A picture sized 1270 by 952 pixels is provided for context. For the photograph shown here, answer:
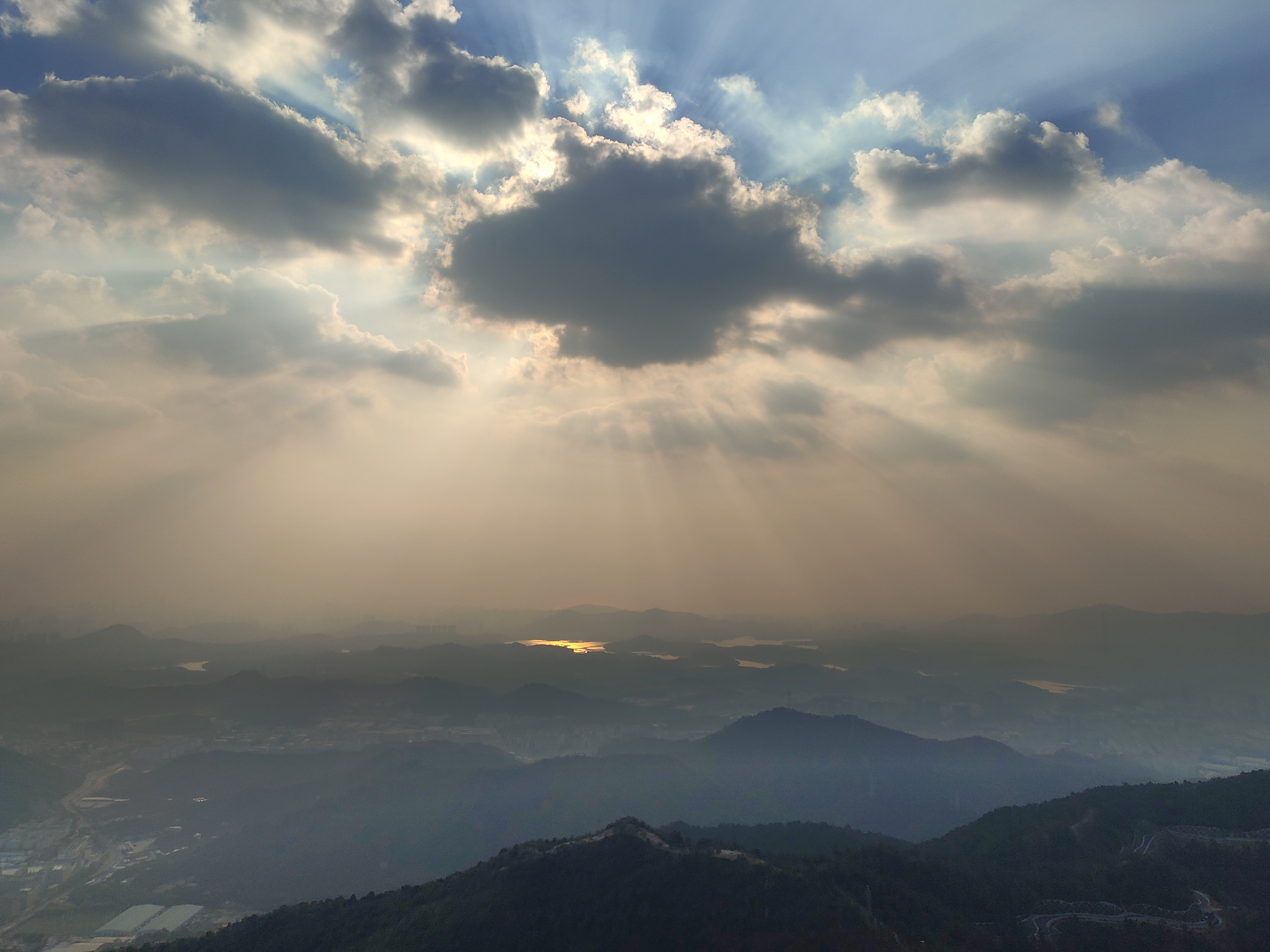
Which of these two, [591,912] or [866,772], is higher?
[591,912]

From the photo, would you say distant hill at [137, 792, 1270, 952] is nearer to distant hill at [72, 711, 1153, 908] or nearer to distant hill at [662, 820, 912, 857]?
distant hill at [662, 820, 912, 857]

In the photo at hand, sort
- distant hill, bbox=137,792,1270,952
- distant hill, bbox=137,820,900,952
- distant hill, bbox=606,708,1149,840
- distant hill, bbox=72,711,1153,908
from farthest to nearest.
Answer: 1. distant hill, bbox=606,708,1149,840
2. distant hill, bbox=72,711,1153,908
3. distant hill, bbox=137,792,1270,952
4. distant hill, bbox=137,820,900,952

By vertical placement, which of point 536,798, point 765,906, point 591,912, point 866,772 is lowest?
point 536,798

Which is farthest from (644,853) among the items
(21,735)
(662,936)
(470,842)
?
(21,735)

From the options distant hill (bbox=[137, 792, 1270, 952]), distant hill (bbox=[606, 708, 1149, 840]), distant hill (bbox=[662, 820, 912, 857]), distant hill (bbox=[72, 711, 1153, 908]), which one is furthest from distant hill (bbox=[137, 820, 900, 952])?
distant hill (bbox=[606, 708, 1149, 840])

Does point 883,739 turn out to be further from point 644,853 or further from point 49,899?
point 49,899

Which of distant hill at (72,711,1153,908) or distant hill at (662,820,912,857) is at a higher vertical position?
distant hill at (662,820,912,857)

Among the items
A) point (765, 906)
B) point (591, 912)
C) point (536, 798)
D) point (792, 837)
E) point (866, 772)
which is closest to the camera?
point (765, 906)

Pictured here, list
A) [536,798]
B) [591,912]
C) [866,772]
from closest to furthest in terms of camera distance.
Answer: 1. [591,912]
2. [536,798]
3. [866,772]

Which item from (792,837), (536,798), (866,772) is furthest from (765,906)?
(866,772)

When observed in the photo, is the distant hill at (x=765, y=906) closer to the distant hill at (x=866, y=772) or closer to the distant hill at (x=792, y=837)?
the distant hill at (x=792, y=837)

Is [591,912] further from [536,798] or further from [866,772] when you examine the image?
[866,772]
